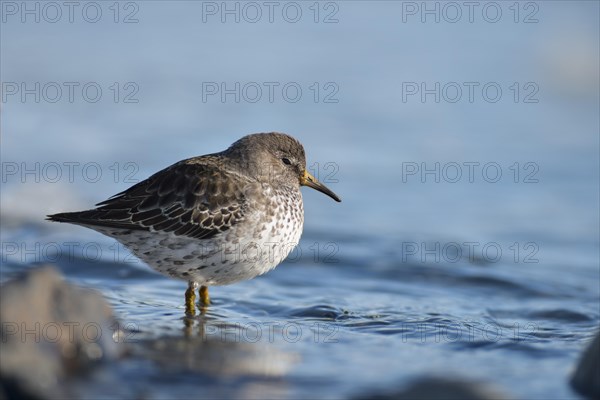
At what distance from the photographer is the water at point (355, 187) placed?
759 cm

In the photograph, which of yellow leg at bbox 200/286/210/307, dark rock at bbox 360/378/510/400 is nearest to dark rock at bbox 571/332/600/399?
dark rock at bbox 360/378/510/400

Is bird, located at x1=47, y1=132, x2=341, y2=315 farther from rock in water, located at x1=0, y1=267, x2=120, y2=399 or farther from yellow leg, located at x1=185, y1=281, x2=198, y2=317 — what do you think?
rock in water, located at x1=0, y1=267, x2=120, y2=399

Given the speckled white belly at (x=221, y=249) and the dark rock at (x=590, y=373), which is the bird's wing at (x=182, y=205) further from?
the dark rock at (x=590, y=373)

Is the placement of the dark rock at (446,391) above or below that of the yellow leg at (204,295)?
below

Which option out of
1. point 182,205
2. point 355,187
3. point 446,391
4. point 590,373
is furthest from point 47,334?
point 355,187

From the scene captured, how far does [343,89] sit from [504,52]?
342 centimetres

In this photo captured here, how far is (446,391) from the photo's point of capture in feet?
19.6

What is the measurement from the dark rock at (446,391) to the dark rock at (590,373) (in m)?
0.65

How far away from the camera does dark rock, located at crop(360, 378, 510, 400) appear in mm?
5930

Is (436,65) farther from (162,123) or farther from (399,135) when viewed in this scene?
(162,123)

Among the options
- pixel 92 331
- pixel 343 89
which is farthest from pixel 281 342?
pixel 343 89

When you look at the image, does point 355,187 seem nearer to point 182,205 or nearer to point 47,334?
point 182,205

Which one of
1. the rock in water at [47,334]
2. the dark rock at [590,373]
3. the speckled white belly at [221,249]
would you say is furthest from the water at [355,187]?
the speckled white belly at [221,249]

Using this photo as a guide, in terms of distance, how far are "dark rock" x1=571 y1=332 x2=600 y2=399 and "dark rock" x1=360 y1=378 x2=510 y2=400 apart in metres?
0.65
